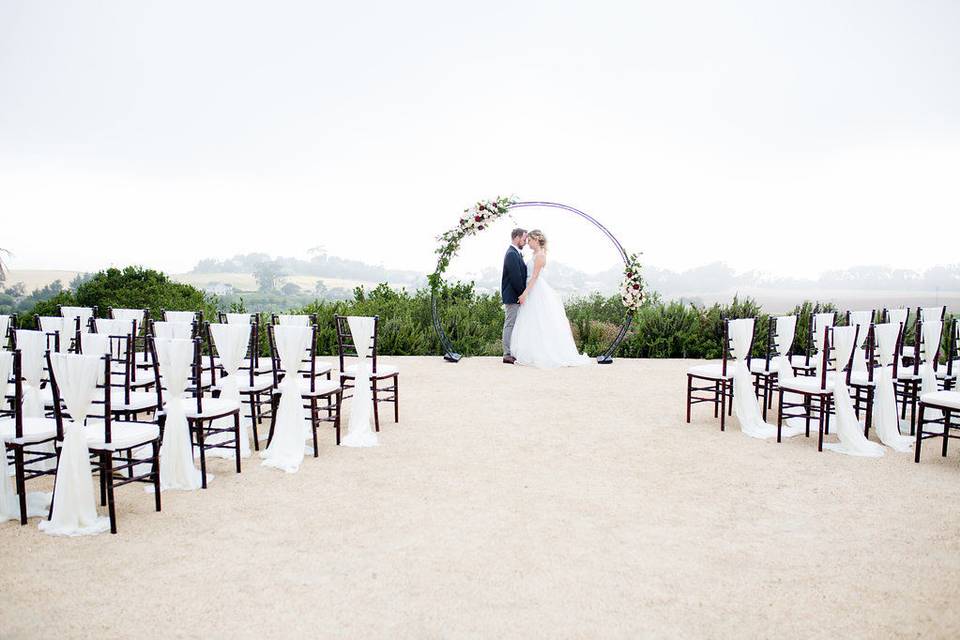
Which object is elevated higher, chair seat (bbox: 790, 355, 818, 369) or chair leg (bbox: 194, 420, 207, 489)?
chair seat (bbox: 790, 355, 818, 369)

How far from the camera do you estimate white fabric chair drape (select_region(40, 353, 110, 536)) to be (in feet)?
10.7

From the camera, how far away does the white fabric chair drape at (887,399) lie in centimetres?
500

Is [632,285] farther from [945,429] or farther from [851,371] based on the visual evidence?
[945,429]

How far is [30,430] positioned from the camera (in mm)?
3535

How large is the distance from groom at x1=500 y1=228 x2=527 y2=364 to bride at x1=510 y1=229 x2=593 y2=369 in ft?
0.30

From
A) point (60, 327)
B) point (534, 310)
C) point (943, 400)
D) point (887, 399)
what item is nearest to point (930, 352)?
point (887, 399)

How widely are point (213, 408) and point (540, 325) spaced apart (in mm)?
5756

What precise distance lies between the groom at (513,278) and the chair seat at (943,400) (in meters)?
5.55

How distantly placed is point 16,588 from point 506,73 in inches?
617

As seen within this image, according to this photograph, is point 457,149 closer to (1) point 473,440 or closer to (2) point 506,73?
(2) point 506,73

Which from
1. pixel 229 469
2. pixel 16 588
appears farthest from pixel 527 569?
pixel 229 469

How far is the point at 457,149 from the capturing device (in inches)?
660

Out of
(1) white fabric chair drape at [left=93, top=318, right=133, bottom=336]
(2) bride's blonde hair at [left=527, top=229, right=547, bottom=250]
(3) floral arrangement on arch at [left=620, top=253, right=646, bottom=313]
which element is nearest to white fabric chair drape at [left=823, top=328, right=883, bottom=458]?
(3) floral arrangement on arch at [left=620, top=253, right=646, bottom=313]

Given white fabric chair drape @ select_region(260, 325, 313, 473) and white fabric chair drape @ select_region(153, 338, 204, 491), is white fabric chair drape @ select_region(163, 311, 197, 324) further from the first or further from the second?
white fabric chair drape @ select_region(153, 338, 204, 491)
